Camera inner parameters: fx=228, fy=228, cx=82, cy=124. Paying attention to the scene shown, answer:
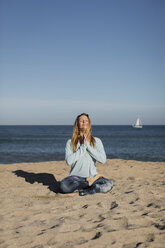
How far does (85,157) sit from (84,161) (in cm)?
8

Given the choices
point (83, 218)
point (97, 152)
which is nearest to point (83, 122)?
point (97, 152)

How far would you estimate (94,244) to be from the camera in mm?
2529

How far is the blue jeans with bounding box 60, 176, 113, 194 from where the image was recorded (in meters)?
4.52

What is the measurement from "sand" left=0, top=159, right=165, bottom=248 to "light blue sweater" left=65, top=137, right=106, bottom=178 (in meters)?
0.50

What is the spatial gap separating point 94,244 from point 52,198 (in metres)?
2.06

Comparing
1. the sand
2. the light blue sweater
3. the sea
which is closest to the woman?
the light blue sweater

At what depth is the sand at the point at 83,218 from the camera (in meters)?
2.62

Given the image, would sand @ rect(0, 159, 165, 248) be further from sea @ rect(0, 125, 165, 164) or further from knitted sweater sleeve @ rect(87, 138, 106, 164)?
sea @ rect(0, 125, 165, 164)

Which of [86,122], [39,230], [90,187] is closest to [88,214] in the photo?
[39,230]

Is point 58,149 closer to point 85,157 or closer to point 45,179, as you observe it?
point 45,179

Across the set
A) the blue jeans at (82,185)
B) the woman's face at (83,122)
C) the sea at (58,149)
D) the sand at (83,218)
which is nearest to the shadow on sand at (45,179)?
the sand at (83,218)

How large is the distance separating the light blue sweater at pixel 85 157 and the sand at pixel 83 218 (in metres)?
0.50

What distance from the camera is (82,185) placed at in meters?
4.60

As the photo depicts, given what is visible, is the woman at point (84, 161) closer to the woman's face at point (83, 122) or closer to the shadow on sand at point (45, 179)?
the woman's face at point (83, 122)
